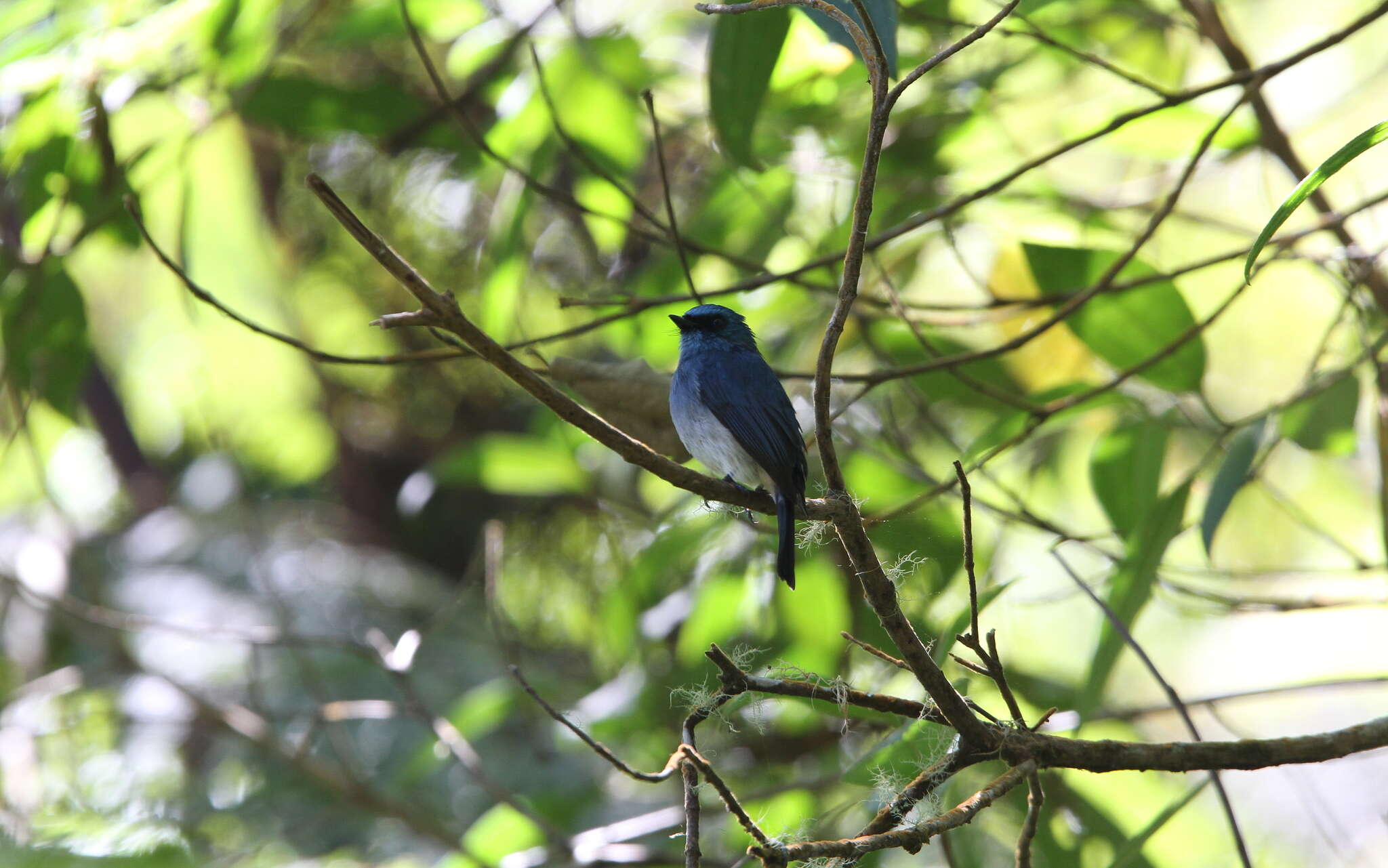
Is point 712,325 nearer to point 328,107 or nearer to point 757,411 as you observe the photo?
point 757,411

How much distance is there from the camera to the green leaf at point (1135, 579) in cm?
154

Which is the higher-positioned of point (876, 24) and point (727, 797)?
point (876, 24)

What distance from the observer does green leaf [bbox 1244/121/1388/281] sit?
3.20ft

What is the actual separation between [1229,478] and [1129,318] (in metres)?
0.48

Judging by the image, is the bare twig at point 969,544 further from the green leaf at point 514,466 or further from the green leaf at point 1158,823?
the green leaf at point 514,466

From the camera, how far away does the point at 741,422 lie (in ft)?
5.40

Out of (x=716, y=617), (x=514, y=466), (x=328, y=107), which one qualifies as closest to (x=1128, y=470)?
(x=716, y=617)

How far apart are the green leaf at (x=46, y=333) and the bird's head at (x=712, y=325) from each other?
1155 millimetres

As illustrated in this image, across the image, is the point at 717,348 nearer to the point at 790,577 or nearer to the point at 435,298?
the point at 790,577

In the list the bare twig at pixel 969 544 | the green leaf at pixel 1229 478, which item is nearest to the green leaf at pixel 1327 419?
the green leaf at pixel 1229 478

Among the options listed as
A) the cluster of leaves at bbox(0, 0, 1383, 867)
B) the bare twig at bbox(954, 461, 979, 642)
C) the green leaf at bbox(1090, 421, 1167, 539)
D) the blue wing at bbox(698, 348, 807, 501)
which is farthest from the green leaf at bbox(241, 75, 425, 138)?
the bare twig at bbox(954, 461, 979, 642)

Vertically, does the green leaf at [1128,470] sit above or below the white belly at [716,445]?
above

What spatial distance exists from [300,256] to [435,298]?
2.90m

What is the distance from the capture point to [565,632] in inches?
130
